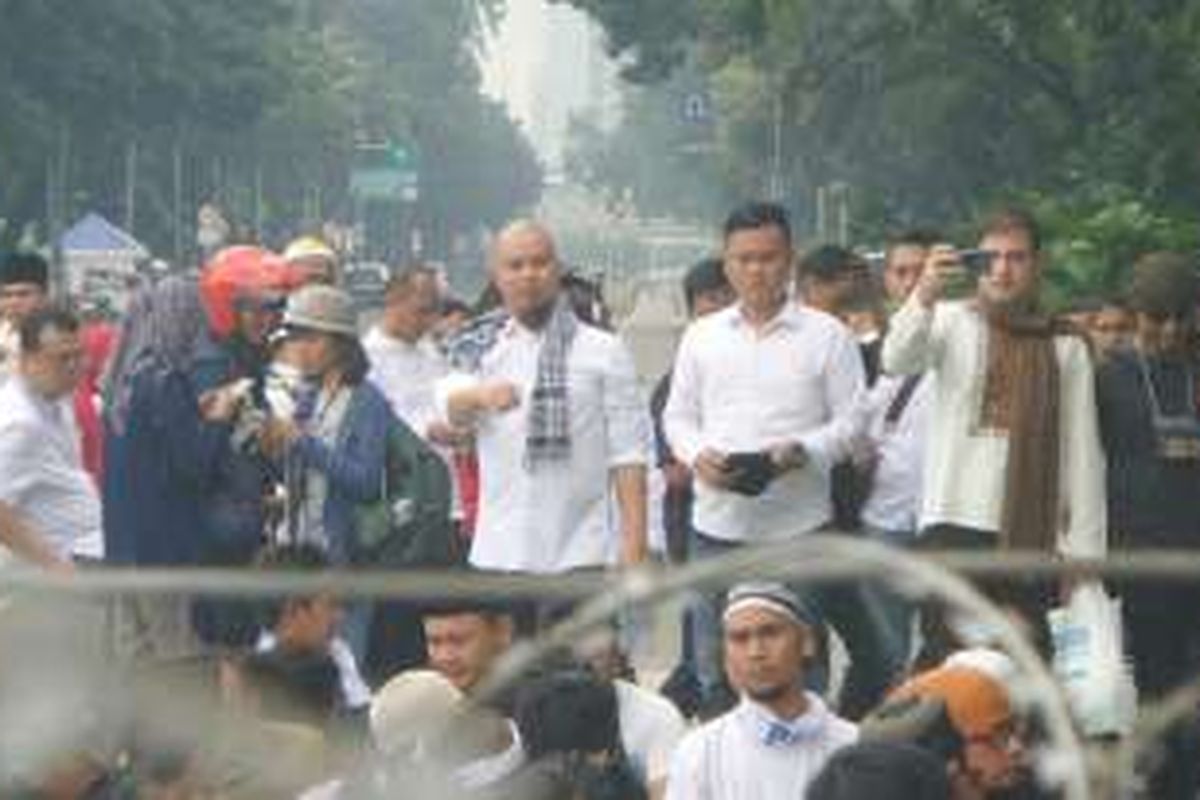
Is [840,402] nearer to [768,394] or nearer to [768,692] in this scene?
[768,394]

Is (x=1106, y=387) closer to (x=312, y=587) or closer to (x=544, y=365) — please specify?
(x=544, y=365)

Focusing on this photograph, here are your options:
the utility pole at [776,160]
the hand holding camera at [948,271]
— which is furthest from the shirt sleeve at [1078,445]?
the utility pole at [776,160]

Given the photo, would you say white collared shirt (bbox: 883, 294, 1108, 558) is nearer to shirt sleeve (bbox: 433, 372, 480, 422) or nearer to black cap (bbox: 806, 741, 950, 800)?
shirt sleeve (bbox: 433, 372, 480, 422)

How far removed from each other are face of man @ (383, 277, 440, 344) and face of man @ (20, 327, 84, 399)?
264 centimetres

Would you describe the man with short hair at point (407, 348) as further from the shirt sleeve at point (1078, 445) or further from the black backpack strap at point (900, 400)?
the shirt sleeve at point (1078, 445)

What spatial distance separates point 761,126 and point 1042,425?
7365 cm

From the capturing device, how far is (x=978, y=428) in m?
9.30

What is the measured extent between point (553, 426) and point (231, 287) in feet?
3.11

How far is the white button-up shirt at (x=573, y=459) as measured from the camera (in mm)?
9680

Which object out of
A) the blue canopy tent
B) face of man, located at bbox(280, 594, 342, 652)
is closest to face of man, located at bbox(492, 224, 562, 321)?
face of man, located at bbox(280, 594, 342, 652)

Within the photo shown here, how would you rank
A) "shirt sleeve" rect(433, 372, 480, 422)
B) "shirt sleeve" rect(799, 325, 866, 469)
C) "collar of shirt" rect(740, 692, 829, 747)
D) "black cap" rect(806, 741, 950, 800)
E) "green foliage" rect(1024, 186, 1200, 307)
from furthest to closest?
"green foliage" rect(1024, 186, 1200, 307)
"shirt sleeve" rect(433, 372, 480, 422)
"shirt sleeve" rect(799, 325, 866, 469)
"collar of shirt" rect(740, 692, 829, 747)
"black cap" rect(806, 741, 950, 800)

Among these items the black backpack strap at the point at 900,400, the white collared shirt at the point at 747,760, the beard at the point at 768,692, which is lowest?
the white collared shirt at the point at 747,760

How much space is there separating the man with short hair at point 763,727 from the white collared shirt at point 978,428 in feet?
7.16

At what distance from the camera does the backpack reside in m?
10.4
